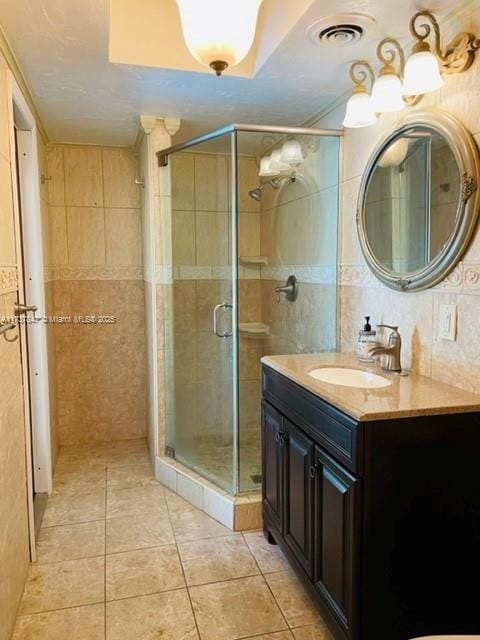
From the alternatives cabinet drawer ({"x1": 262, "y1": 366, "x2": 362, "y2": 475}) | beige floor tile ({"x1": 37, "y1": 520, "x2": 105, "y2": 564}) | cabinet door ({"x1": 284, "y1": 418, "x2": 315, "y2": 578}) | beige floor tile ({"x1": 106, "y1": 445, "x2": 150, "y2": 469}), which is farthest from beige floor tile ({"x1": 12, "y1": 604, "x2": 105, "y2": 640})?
beige floor tile ({"x1": 106, "y1": 445, "x2": 150, "y2": 469})

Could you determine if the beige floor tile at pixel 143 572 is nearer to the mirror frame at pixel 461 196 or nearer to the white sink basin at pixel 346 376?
the white sink basin at pixel 346 376

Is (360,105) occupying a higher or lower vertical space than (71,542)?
higher

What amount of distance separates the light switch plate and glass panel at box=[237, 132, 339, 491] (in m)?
0.86

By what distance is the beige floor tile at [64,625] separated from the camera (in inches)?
68.5

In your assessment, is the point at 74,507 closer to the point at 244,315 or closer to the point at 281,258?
the point at 244,315

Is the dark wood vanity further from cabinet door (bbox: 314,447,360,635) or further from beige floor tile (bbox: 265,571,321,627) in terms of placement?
beige floor tile (bbox: 265,571,321,627)

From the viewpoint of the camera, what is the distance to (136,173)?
3564 millimetres

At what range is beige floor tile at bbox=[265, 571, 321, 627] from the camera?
5.96 ft

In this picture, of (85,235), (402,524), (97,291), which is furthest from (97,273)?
(402,524)

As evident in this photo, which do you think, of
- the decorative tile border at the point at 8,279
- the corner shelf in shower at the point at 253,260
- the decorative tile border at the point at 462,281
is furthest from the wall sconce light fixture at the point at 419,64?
the decorative tile border at the point at 8,279

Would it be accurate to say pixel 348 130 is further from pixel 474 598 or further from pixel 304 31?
pixel 474 598

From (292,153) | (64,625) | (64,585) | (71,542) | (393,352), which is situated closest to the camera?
(64,625)

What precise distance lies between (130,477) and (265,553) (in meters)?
1.20

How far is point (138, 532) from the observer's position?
243cm
